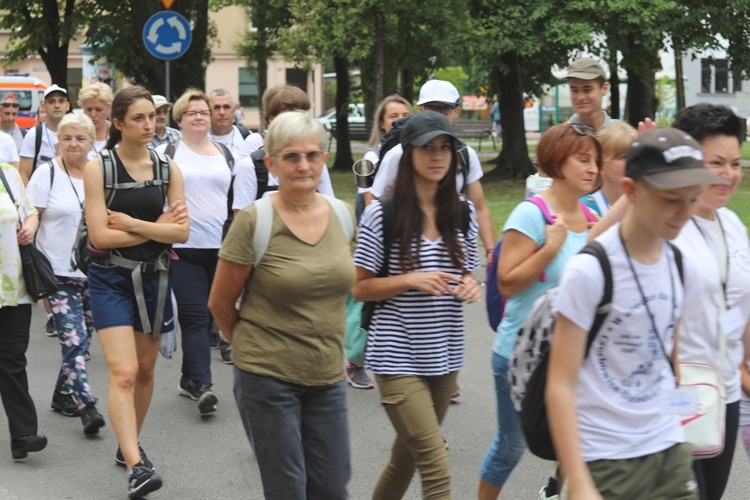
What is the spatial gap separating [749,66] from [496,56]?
6181 millimetres

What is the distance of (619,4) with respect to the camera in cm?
2103

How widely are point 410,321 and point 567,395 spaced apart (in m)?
1.48

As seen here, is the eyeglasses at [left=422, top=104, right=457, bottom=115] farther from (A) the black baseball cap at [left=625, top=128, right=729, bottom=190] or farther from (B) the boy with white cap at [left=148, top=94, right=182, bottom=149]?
(A) the black baseball cap at [left=625, top=128, right=729, bottom=190]

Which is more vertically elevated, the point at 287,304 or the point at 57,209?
the point at 57,209

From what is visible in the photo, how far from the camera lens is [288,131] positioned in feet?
13.5

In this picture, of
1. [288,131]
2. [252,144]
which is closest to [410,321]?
[288,131]

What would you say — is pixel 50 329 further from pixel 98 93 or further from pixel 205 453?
pixel 205 453

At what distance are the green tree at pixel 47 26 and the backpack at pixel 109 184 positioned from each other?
2248 centimetres

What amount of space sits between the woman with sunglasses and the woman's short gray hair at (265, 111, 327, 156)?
32.6 inches

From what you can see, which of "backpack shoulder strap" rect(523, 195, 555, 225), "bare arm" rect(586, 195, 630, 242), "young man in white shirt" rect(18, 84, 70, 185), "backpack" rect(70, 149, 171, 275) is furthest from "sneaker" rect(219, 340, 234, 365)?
"bare arm" rect(586, 195, 630, 242)

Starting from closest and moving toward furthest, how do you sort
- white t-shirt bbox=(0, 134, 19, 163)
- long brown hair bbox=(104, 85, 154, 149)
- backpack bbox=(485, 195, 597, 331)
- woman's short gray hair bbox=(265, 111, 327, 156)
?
woman's short gray hair bbox=(265, 111, 327, 156) → backpack bbox=(485, 195, 597, 331) → long brown hair bbox=(104, 85, 154, 149) → white t-shirt bbox=(0, 134, 19, 163)

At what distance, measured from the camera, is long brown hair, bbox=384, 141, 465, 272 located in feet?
14.9

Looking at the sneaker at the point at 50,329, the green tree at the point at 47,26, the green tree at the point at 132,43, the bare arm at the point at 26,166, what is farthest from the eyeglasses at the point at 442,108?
A: the green tree at the point at 47,26

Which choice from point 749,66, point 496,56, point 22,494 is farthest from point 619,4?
point 22,494
